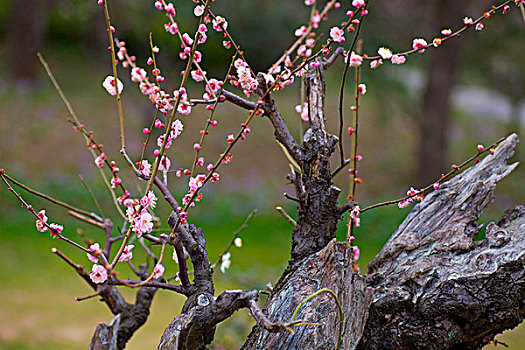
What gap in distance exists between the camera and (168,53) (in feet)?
29.8

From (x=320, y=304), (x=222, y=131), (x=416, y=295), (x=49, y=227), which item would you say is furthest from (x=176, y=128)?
(x=222, y=131)

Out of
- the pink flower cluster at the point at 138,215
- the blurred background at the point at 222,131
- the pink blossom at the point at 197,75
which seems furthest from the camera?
the blurred background at the point at 222,131

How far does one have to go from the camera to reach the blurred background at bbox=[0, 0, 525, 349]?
4.46 meters

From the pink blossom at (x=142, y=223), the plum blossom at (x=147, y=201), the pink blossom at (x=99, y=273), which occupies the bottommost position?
the pink blossom at (x=99, y=273)

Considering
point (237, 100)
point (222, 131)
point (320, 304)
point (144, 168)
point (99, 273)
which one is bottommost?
point (320, 304)

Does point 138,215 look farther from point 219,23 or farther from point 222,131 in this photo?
point 222,131

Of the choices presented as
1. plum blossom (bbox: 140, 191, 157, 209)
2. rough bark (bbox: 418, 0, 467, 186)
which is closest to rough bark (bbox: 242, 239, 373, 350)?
plum blossom (bbox: 140, 191, 157, 209)

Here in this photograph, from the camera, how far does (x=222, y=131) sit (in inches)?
336

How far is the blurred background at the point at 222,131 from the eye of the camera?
14.6ft

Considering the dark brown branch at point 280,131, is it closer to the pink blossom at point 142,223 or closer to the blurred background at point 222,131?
the pink blossom at point 142,223

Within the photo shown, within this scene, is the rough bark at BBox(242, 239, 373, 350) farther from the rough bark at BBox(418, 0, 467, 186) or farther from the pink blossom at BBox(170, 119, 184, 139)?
the rough bark at BBox(418, 0, 467, 186)

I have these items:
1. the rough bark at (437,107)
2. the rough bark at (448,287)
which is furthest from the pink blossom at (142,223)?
the rough bark at (437,107)

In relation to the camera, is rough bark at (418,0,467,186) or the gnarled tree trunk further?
rough bark at (418,0,467,186)

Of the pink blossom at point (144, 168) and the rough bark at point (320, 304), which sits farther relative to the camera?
the pink blossom at point (144, 168)
